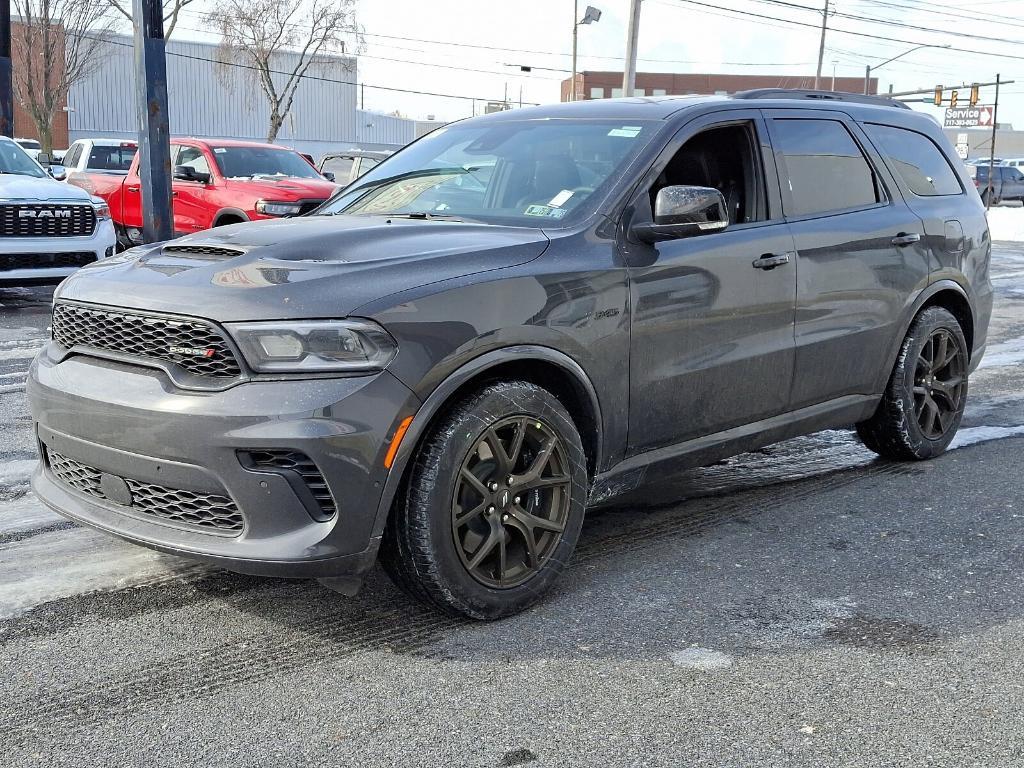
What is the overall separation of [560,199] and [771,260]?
96 centimetres

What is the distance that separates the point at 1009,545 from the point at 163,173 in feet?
36.3

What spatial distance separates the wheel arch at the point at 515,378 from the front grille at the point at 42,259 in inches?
356

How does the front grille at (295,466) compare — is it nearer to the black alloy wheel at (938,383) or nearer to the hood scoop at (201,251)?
the hood scoop at (201,251)

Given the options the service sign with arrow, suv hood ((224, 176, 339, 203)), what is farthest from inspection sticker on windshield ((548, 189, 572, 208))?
the service sign with arrow

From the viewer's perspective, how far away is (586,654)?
3.44 m

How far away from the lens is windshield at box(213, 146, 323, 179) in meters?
14.3

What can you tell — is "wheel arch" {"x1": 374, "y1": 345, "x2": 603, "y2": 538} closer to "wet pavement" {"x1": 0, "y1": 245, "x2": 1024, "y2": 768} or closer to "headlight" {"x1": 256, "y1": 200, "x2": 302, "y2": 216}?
"wet pavement" {"x1": 0, "y1": 245, "x2": 1024, "y2": 768}

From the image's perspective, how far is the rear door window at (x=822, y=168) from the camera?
4859mm

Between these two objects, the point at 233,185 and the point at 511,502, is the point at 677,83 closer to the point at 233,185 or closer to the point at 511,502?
the point at 233,185

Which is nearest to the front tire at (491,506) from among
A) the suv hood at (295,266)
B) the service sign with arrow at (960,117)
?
the suv hood at (295,266)

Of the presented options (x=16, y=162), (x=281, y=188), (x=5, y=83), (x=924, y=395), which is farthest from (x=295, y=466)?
(x=5, y=83)

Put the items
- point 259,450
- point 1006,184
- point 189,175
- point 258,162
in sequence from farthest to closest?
point 1006,184 < point 258,162 < point 189,175 < point 259,450

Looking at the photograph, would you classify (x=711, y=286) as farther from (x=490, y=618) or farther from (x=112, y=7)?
(x=112, y=7)

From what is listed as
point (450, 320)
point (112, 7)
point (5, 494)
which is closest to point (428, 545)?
point (450, 320)
